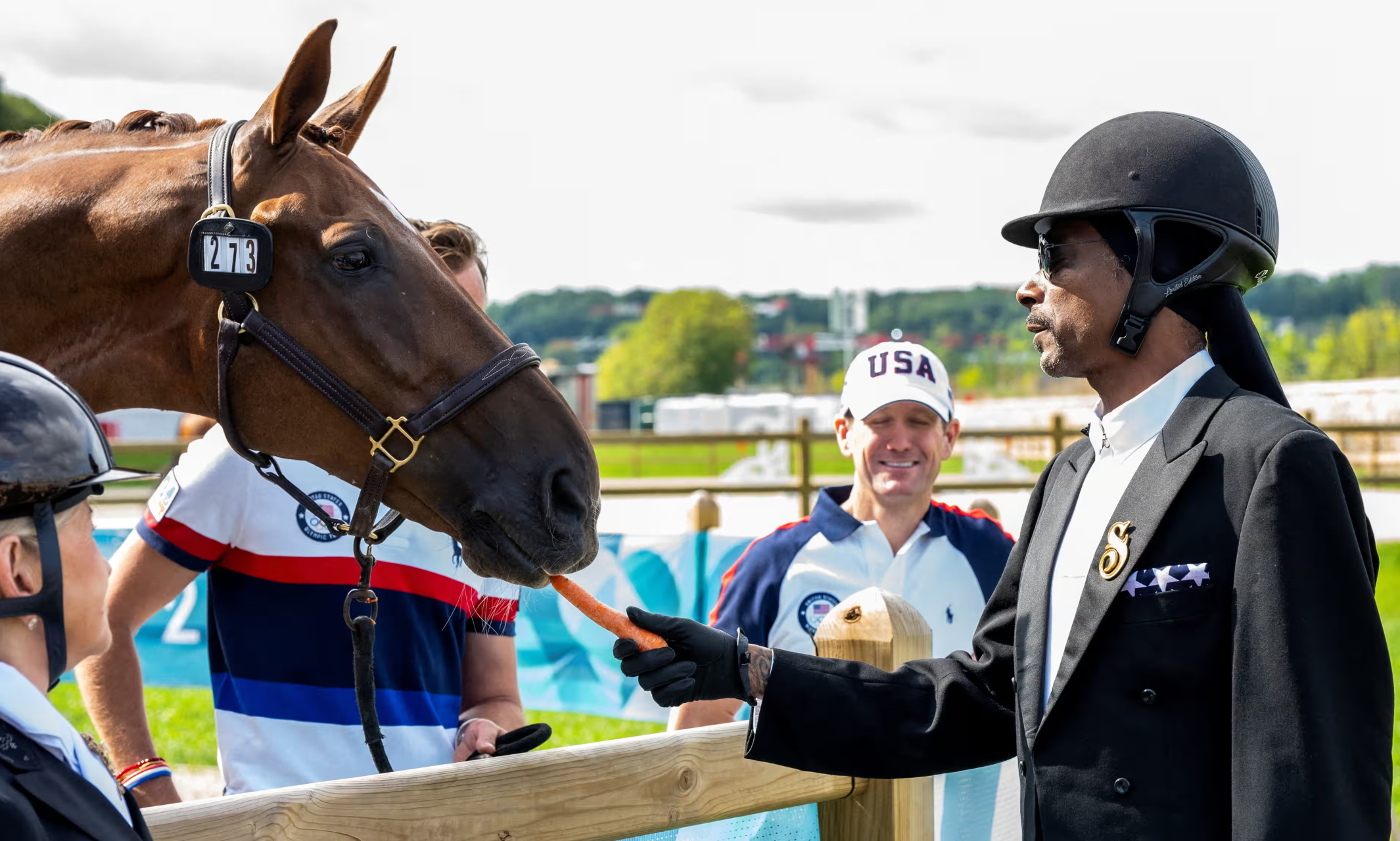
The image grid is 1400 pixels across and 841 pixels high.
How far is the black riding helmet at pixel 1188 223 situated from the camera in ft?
6.18

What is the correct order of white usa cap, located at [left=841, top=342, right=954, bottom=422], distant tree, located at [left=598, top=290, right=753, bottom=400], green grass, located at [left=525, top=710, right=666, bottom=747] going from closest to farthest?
white usa cap, located at [left=841, top=342, right=954, bottom=422]
green grass, located at [left=525, top=710, right=666, bottom=747]
distant tree, located at [left=598, top=290, right=753, bottom=400]

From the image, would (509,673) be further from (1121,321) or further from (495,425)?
(1121,321)

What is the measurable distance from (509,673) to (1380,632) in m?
→ 1.98

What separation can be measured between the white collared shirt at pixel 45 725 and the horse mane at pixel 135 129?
1.36 meters

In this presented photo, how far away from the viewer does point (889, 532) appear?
147 inches

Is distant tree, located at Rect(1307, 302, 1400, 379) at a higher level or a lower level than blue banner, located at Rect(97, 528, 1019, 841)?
higher

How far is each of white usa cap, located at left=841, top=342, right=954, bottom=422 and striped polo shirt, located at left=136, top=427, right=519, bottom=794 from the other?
5.13 feet

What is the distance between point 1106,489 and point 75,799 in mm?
1559

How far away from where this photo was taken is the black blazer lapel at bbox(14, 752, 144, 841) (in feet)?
3.77

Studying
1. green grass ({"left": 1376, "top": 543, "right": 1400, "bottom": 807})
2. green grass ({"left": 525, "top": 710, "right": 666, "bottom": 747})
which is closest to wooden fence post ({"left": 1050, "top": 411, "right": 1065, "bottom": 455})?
green grass ({"left": 1376, "top": 543, "right": 1400, "bottom": 807})

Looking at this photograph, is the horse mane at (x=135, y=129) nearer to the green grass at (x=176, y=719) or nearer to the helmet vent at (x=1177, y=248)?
the helmet vent at (x=1177, y=248)

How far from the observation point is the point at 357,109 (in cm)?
248

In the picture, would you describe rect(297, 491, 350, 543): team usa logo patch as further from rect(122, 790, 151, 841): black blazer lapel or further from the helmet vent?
the helmet vent

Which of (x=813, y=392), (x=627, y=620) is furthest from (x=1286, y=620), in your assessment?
(x=813, y=392)
